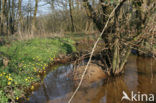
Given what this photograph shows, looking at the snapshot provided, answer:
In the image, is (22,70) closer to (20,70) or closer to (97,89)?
(20,70)

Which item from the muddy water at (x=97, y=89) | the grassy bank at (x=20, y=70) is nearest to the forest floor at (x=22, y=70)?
the grassy bank at (x=20, y=70)

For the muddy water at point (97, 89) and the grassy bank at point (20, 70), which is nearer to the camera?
the grassy bank at point (20, 70)

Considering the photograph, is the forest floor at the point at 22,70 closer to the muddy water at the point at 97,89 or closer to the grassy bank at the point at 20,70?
the grassy bank at the point at 20,70

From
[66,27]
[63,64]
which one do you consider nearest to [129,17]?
[63,64]

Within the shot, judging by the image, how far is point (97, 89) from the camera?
454cm

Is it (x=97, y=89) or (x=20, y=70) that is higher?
(x=20, y=70)

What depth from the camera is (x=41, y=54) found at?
716 cm

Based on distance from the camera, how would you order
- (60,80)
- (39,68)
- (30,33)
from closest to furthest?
1. (60,80)
2. (39,68)
3. (30,33)

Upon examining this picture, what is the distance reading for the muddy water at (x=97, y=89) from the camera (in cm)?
401

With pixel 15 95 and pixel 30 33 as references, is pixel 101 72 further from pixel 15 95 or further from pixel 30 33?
pixel 30 33

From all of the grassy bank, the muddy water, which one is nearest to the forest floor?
the grassy bank

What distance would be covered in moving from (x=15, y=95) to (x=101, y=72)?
3.13 m

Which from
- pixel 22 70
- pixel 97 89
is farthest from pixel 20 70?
pixel 97 89

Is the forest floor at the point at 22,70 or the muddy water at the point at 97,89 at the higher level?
the forest floor at the point at 22,70
